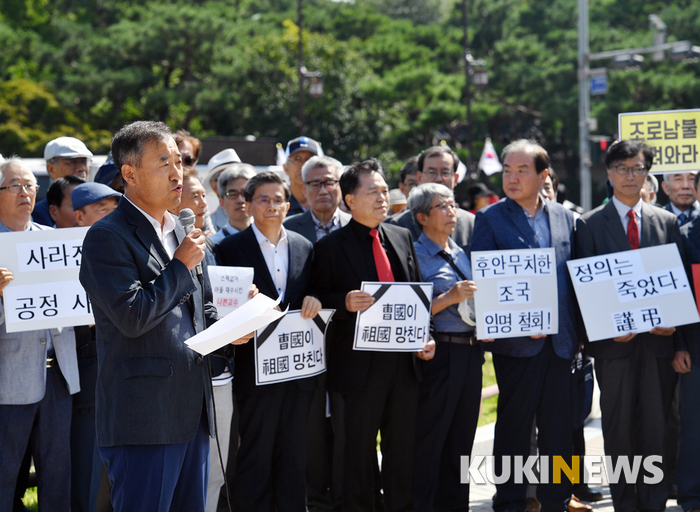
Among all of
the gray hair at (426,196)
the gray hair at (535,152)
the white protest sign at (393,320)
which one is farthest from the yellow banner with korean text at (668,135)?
the white protest sign at (393,320)

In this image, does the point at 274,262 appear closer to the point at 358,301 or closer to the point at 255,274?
the point at 255,274

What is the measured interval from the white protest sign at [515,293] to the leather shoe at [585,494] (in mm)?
1360

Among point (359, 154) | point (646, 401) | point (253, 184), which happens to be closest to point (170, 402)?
point (253, 184)

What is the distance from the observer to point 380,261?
4480mm

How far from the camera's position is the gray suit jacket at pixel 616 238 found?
185 inches

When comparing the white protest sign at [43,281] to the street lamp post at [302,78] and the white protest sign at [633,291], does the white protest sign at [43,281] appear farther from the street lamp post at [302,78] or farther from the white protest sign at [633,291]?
the street lamp post at [302,78]

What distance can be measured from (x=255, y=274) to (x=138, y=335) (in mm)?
1664

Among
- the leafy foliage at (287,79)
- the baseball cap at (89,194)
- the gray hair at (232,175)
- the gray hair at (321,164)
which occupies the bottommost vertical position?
the baseball cap at (89,194)

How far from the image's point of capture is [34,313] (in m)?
3.92

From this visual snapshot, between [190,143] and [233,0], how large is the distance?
112ft

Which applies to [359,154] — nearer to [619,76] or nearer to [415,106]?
[415,106]

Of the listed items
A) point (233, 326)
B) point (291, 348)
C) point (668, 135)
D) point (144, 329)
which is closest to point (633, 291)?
point (668, 135)

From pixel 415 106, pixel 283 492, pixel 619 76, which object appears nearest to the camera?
pixel 283 492

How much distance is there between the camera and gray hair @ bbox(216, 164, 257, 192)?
16.6ft
